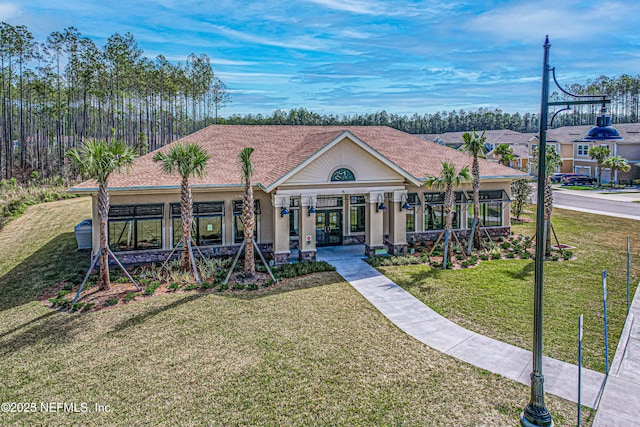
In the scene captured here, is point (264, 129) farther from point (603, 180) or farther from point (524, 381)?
point (603, 180)

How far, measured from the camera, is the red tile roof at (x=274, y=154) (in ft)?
60.5

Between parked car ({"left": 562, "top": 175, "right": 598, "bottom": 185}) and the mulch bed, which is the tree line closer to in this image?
the mulch bed

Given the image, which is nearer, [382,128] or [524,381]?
[524,381]

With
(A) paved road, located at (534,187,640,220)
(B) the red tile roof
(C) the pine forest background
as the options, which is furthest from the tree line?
(A) paved road, located at (534,187,640,220)

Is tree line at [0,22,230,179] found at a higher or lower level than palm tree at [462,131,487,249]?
higher

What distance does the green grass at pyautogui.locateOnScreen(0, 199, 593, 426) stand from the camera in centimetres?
792

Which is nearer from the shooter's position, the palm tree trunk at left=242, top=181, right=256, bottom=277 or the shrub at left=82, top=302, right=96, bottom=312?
the shrub at left=82, top=302, right=96, bottom=312

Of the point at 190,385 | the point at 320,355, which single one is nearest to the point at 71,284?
the point at 190,385

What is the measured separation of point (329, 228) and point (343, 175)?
372cm

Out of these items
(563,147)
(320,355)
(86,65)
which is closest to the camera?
(320,355)

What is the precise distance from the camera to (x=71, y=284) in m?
15.7

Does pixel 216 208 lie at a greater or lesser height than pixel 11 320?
greater

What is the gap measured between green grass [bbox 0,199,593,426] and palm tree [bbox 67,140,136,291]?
7.76 feet

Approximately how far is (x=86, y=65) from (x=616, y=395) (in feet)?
158
